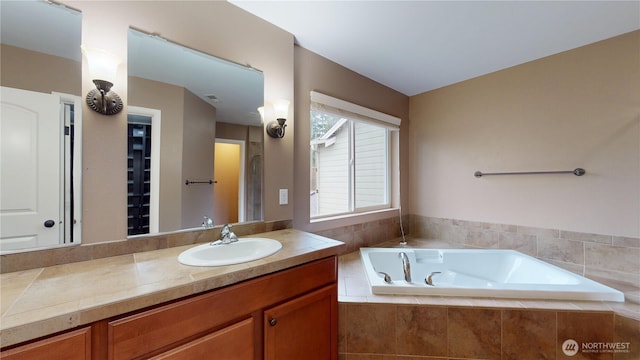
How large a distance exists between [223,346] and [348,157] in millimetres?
1987

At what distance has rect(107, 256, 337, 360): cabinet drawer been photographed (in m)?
0.76

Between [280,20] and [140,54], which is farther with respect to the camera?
[280,20]

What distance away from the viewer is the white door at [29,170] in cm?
93

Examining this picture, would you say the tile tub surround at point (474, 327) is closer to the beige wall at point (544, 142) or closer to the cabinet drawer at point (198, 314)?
the cabinet drawer at point (198, 314)

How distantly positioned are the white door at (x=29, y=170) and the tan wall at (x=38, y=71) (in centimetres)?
3

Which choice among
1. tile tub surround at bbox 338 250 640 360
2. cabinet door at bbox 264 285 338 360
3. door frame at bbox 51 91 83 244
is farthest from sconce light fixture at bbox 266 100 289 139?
tile tub surround at bbox 338 250 640 360

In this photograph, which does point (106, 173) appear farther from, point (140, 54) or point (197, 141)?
point (140, 54)

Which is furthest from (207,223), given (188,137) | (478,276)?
(478,276)

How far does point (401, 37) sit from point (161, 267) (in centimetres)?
215

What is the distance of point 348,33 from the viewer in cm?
183

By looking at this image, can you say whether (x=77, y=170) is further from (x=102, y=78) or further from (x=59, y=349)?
(x=59, y=349)

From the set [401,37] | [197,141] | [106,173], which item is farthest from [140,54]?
[401,37]

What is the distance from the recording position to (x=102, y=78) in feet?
3.60

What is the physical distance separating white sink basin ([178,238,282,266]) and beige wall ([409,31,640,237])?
7.33 ft
